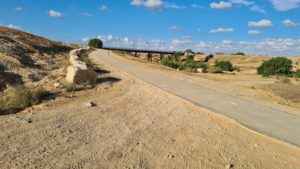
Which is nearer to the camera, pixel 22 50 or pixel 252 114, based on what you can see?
pixel 252 114

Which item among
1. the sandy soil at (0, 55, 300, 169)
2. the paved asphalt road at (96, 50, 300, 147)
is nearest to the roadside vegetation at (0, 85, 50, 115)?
the sandy soil at (0, 55, 300, 169)

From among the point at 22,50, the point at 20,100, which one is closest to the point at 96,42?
the point at 22,50

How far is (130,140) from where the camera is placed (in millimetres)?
8945

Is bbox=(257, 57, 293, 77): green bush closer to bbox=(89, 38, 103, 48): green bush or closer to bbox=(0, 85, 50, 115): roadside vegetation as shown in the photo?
bbox=(0, 85, 50, 115): roadside vegetation

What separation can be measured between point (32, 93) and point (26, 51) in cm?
2778

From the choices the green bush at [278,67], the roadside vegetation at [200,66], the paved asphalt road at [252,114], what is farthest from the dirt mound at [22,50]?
the green bush at [278,67]

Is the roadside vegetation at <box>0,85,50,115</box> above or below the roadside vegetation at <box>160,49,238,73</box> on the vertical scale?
above

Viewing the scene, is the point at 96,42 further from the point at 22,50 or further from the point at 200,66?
the point at 22,50

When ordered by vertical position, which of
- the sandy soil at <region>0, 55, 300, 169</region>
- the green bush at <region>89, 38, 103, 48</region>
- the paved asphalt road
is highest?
the sandy soil at <region>0, 55, 300, 169</region>

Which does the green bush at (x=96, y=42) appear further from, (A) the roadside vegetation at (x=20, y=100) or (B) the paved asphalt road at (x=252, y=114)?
(A) the roadside vegetation at (x=20, y=100)

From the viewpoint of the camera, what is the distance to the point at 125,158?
7.68 metres

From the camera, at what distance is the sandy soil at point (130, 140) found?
24.8ft

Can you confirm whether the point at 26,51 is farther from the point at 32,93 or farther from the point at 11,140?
the point at 11,140

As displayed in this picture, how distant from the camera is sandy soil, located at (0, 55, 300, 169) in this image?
7559mm
